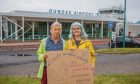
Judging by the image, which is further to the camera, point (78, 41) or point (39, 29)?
point (39, 29)

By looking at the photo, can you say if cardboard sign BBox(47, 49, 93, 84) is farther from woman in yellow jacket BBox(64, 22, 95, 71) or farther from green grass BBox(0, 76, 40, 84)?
green grass BBox(0, 76, 40, 84)

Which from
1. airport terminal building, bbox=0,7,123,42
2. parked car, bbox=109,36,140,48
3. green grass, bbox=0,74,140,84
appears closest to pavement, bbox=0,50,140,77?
green grass, bbox=0,74,140,84

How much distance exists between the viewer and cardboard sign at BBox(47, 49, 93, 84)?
6285mm

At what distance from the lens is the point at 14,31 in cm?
5112

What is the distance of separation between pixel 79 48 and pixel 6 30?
45.1 meters

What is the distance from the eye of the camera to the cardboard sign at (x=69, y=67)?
6.29 meters

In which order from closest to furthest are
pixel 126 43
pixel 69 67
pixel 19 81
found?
pixel 69 67
pixel 19 81
pixel 126 43

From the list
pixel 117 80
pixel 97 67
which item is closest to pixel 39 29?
pixel 97 67

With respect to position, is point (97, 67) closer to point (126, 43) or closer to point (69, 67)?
point (69, 67)

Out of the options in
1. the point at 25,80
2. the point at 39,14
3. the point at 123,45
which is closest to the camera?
the point at 25,80

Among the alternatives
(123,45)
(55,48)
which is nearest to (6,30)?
(123,45)

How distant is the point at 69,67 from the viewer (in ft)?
21.0

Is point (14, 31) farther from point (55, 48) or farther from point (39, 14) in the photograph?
point (55, 48)

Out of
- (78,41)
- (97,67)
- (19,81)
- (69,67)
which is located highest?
(78,41)
